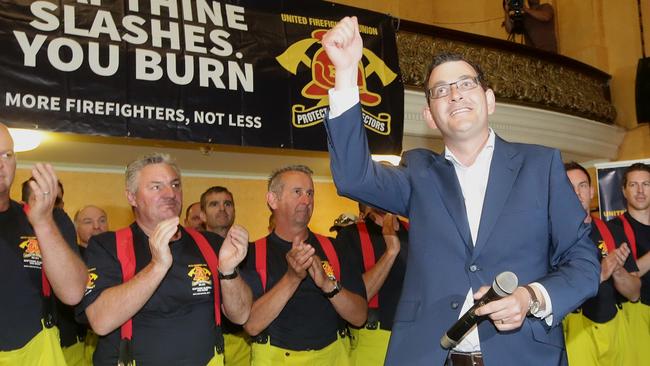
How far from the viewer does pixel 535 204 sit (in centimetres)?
184

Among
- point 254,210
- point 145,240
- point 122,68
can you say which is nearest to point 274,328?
point 145,240

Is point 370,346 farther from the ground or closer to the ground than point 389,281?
closer to the ground

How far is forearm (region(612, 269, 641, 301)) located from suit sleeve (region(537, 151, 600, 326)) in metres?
2.96

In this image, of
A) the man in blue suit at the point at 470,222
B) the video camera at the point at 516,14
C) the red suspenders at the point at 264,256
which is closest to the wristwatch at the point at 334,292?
the red suspenders at the point at 264,256

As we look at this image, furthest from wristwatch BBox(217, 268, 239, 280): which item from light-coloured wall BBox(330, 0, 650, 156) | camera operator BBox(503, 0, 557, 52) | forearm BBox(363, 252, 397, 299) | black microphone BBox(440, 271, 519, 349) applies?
camera operator BBox(503, 0, 557, 52)

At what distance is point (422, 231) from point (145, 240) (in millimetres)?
1731

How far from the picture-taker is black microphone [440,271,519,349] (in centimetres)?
144

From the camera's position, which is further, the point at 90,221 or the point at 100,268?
the point at 90,221

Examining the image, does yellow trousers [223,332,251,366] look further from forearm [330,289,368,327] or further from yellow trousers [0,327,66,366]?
yellow trousers [0,327,66,366]

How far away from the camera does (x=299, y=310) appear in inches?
145

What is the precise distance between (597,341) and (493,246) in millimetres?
3339

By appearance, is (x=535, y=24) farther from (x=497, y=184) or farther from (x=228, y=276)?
(x=497, y=184)

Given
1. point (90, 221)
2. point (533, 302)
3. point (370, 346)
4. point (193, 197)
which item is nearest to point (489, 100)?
point (533, 302)

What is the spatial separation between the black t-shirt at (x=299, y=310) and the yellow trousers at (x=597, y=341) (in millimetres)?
1835
